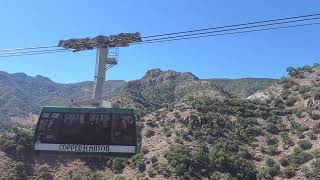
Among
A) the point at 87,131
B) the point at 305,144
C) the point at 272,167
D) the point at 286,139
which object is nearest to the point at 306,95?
the point at 286,139

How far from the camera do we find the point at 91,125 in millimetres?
37375

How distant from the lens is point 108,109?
36812mm

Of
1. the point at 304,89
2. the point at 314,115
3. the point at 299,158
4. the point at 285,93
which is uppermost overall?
the point at 304,89

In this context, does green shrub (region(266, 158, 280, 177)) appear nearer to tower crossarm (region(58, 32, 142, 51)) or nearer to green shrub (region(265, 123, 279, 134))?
green shrub (region(265, 123, 279, 134))

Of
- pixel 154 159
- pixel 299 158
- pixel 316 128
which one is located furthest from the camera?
pixel 316 128

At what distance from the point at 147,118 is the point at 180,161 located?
94.5 feet

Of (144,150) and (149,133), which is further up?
(149,133)

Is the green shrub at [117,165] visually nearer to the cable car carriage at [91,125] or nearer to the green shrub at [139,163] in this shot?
the green shrub at [139,163]

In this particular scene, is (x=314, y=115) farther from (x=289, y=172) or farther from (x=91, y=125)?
(x=91, y=125)

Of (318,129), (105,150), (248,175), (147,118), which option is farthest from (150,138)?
(105,150)

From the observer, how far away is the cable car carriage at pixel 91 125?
121 feet

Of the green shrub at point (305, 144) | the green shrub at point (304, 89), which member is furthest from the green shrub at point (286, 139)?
the green shrub at point (304, 89)

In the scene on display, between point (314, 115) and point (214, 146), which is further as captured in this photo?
point (314, 115)

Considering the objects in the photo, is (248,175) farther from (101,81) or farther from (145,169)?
(101,81)
